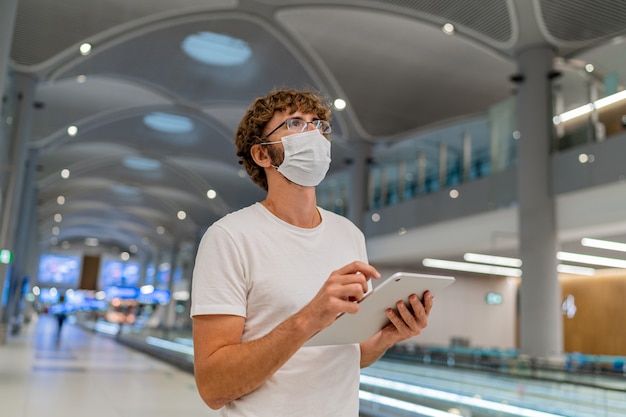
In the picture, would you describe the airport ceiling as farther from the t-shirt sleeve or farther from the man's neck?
the t-shirt sleeve

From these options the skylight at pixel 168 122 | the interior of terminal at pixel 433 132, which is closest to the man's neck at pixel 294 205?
Answer: the interior of terminal at pixel 433 132

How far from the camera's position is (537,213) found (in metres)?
14.9

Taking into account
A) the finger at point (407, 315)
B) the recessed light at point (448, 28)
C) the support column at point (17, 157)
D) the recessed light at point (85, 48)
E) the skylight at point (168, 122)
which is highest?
the skylight at point (168, 122)

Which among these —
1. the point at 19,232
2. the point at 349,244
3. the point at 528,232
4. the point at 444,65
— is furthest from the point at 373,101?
the point at 349,244

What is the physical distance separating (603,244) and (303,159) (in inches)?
693

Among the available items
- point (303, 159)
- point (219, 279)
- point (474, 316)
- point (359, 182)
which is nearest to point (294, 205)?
point (303, 159)

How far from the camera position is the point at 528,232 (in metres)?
14.9

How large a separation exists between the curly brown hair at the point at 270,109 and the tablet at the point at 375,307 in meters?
0.63

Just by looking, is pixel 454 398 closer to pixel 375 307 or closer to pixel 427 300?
pixel 427 300

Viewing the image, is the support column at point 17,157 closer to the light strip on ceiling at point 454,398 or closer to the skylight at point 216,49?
the skylight at point 216,49

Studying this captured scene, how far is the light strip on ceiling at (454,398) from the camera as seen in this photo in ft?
21.7

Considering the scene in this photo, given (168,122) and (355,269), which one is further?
(168,122)

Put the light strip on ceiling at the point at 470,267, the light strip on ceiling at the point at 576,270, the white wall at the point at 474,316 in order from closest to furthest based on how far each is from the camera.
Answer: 1. the light strip on ceiling at the point at 576,270
2. the light strip on ceiling at the point at 470,267
3. the white wall at the point at 474,316

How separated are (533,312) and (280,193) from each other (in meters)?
13.9
